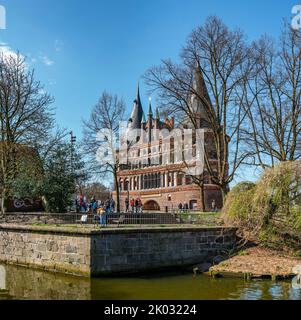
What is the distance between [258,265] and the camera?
1619 centimetres

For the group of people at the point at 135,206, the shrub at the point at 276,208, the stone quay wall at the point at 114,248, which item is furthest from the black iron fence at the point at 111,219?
the group of people at the point at 135,206

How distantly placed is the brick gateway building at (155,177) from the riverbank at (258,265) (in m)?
26.6

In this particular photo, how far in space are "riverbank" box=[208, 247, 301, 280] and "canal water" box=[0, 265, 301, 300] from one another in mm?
581

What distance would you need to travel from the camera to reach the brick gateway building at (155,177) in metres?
52.0

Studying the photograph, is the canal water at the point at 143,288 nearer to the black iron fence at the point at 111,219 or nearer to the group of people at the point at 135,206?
the black iron fence at the point at 111,219

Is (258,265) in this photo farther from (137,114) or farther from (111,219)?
(137,114)

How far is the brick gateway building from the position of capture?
52.0 meters

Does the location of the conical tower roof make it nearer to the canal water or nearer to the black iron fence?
the black iron fence

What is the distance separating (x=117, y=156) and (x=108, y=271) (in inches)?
874

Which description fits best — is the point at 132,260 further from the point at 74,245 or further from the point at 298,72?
the point at 298,72

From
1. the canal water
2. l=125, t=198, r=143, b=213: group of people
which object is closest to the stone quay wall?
the canal water
